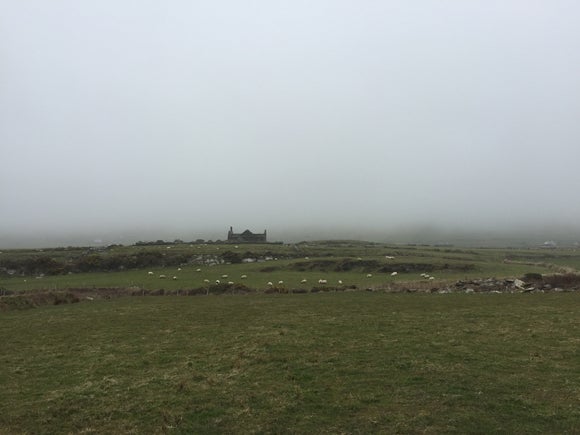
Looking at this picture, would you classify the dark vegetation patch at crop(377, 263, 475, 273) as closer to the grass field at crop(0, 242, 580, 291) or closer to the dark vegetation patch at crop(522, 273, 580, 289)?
the grass field at crop(0, 242, 580, 291)

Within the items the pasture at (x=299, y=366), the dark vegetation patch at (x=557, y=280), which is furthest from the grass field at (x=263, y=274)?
the pasture at (x=299, y=366)

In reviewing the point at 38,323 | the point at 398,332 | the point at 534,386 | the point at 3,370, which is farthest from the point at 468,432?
the point at 38,323

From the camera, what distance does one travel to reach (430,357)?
16016mm

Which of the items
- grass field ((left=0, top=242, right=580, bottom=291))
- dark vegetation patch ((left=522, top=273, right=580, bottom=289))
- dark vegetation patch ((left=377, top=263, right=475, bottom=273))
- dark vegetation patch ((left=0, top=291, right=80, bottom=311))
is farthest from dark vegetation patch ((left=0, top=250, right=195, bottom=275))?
dark vegetation patch ((left=522, top=273, right=580, bottom=289))

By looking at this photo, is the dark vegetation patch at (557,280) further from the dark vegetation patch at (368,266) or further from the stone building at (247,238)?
the stone building at (247,238)

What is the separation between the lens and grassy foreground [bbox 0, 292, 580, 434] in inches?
444

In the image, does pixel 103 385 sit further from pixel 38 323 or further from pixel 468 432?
pixel 38 323

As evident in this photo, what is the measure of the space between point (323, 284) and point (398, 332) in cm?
2352

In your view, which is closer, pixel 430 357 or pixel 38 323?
pixel 430 357

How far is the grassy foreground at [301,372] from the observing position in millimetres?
11266

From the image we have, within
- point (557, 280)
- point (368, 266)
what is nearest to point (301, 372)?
point (557, 280)

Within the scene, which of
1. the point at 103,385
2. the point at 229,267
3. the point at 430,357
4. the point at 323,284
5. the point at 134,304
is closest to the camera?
the point at 103,385

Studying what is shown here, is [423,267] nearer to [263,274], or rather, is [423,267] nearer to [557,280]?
[557,280]

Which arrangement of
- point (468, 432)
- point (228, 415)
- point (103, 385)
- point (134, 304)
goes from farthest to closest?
point (134, 304) → point (103, 385) → point (228, 415) → point (468, 432)
